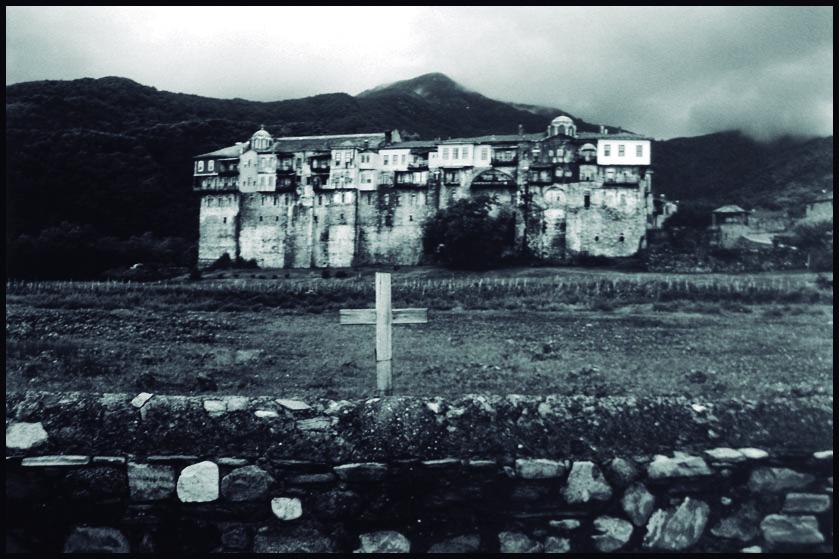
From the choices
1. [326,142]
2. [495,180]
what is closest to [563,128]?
[495,180]

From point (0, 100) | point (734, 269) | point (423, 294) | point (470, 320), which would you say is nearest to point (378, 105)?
point (734, 269)

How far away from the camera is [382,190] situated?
8050 centimetres

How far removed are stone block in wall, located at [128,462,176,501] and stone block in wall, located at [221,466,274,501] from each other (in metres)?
0.41

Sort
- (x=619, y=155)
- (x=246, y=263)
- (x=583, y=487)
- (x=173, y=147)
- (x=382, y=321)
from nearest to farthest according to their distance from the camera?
(x=583, y=487) → (x=382, y=321) → (x=173, y=147) → (x=619, y=155) → (x=246, y=263)

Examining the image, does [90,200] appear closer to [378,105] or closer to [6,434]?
[6,434]

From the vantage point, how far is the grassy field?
29.0 feet

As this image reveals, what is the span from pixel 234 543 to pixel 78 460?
1298mm

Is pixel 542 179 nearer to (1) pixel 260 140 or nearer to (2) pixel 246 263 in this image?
(1) pixel 260 140

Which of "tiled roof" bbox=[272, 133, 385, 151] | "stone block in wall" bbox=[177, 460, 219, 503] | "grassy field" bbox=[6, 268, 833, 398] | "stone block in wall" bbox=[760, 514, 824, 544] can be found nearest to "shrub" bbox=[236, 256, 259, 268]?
"tiled roof" bbox=[272, 133, 385, 151]

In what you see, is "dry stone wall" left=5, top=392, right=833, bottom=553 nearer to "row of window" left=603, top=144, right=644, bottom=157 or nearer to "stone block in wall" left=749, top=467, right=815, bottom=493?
"stone block in wall" left=749, top=467, right=815, bottom=493

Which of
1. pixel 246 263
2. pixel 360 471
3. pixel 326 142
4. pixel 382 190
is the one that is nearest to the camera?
pixel 360 471

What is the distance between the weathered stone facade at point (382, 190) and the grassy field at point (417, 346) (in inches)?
1967

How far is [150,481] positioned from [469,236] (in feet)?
208

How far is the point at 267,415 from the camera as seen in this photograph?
4324mm
